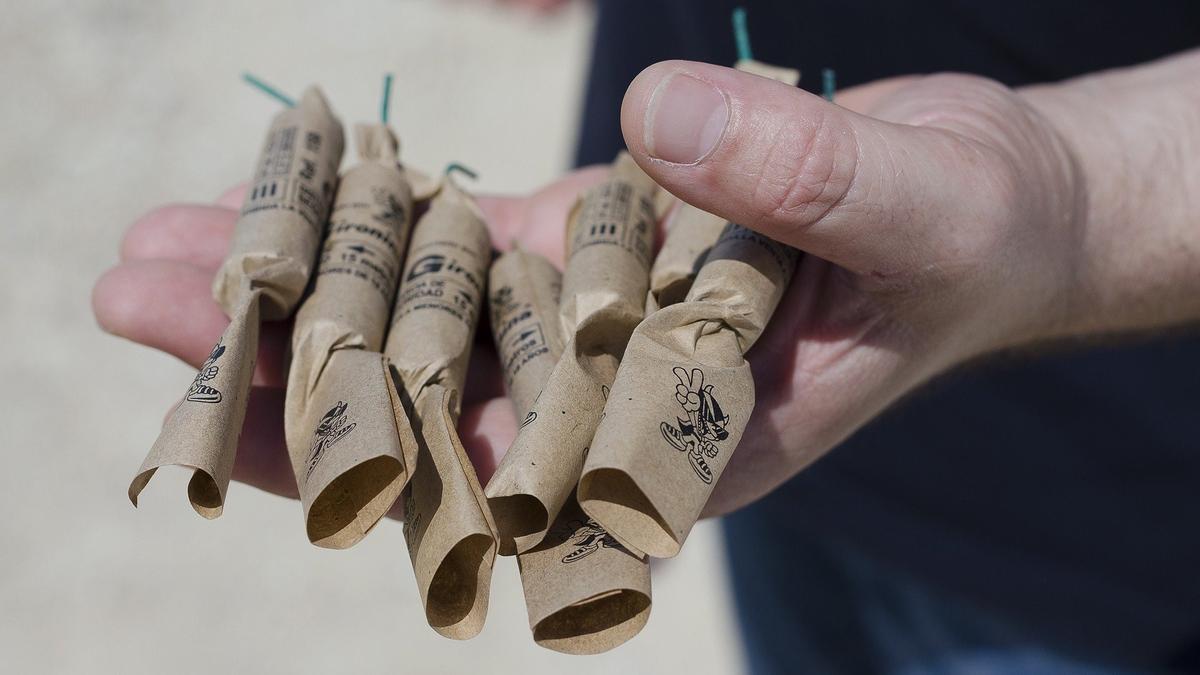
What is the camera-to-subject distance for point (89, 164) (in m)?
6.62

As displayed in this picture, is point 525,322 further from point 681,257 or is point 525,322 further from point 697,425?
point 697,425

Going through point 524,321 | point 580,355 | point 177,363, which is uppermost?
point 580,355

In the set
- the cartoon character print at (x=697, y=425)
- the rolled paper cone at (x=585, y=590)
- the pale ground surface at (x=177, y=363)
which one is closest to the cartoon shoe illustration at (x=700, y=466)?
the cartoon character print at (x=697, y=425)

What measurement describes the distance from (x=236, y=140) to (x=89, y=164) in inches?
34.2

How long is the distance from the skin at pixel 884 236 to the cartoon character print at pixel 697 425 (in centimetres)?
31

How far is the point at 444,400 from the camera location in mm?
1919

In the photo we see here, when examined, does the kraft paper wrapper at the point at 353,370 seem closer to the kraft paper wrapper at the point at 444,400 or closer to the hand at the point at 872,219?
the kraft paper wrapper at the point at 444,400

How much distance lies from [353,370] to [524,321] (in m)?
0.42

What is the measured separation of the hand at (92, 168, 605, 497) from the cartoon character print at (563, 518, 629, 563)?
13.3 inches

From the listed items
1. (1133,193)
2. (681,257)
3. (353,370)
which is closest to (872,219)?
(681,257)

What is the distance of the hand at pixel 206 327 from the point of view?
2.12 m

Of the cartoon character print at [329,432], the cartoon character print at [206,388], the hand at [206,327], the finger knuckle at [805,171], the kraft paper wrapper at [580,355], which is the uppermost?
the finger knuckle at [805,171]

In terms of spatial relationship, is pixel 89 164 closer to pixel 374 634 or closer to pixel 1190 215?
pixel 374 634

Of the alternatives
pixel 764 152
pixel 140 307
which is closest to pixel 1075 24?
pixel 764 152
